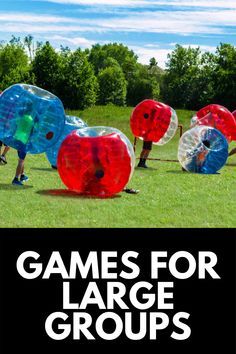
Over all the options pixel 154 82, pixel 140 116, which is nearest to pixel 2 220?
pixel 140 116

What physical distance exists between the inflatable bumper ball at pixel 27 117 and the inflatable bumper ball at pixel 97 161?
1298 mm

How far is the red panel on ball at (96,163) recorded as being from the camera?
13.5 metres

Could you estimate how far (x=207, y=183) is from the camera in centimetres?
1712

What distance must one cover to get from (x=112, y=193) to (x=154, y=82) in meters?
90.5

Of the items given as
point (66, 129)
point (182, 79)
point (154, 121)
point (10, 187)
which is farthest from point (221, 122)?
point (182, 79)

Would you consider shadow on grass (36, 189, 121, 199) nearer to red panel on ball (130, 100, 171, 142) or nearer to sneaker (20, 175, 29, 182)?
sneaker (20, 175, 29, 182)

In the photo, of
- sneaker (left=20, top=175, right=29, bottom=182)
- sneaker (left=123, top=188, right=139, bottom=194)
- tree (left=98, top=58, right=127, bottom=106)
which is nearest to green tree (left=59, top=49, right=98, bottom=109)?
tree (left=98, top=58, right=127, bottom=106)

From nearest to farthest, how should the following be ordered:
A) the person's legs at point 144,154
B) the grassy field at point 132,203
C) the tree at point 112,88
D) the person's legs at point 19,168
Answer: the grassy field at point 132,203 < the person's legs at point 19,168 < the person's legs at point 144,154 < the tree at point 112,88

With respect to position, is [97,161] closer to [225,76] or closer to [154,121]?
[154,121]

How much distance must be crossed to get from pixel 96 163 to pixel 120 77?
85.0m

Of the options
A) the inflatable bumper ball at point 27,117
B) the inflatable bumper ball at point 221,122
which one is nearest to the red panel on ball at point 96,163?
the inflatable bumper ball at point 27,117

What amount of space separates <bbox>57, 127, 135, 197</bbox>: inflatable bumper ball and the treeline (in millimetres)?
44268

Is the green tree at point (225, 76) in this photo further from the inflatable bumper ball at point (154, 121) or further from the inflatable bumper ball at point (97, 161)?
the inflatable bumper ball at point (97, 161)

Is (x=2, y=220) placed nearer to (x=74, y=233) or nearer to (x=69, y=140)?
(x=74, y=233)
